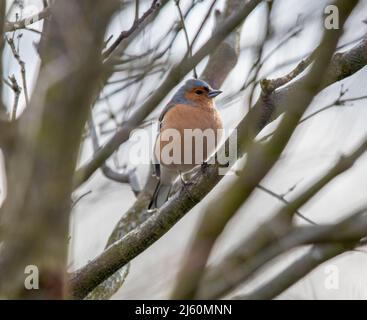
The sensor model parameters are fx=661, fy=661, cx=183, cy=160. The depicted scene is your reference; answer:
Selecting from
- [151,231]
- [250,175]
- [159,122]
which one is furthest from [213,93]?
[250,175]

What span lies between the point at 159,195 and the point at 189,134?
2.24 feet

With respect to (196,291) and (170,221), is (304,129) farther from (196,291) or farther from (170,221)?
(170,221)

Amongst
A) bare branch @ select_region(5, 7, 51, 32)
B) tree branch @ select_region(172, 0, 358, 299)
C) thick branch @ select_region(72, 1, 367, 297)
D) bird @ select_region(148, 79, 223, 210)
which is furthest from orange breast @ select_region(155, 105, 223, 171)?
tree branch @ select_region(172, 0, 358, 299)

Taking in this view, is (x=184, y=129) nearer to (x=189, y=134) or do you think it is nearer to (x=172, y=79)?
(x=189, y=134)

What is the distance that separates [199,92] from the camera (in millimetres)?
6812

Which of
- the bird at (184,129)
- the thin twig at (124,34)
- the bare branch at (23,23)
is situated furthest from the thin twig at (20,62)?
the bird at (184,129)

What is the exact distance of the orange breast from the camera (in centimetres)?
634

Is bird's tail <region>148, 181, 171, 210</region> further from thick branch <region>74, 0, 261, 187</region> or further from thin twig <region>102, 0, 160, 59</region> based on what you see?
thin twig <region>102, 0, 160, 59</region>

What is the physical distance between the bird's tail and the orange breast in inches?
9.1

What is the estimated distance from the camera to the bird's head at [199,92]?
675 cm
